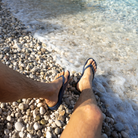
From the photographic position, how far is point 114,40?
323 cm

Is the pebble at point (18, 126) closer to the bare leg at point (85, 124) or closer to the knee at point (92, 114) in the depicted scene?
the bare leg at point (85, 124)

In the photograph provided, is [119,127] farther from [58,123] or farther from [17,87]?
[17,87]

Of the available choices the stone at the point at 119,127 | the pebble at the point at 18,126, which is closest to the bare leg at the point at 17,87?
the pebble at the point at 18,126

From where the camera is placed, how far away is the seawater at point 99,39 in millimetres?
1959

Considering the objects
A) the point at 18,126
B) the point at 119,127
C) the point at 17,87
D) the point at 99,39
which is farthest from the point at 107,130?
the point at 99,39

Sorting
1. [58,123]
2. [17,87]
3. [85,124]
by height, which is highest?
[17,87]

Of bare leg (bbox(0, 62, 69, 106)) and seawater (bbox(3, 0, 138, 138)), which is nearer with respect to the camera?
bare leg (bbox(0, 62, 69, 106))

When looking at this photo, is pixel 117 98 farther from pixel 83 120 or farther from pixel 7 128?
pixel 7 128

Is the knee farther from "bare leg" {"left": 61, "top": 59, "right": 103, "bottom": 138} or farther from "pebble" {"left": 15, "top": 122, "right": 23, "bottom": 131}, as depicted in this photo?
"pebble" {"left": 15, "top": 122, "right": 23, "bottom": 131}

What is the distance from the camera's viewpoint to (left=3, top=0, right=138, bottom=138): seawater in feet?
6.43

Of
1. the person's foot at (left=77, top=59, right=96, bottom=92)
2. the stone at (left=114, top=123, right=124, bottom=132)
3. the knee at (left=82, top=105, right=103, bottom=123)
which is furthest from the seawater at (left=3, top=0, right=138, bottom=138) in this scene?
the knee at (left=82, top=105, right=103, bottom=123)

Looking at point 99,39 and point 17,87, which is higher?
point 17,87

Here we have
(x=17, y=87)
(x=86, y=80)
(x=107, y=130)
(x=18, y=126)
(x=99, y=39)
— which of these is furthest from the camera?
(x=99, y=39)

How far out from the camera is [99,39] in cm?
320
